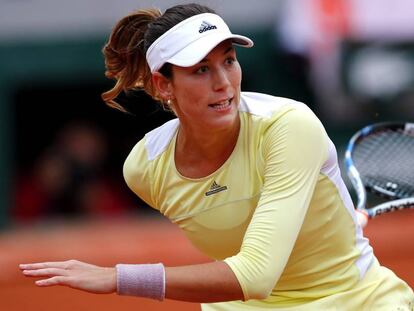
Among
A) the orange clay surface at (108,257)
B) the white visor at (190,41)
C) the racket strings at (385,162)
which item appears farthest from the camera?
the orange clay surface at (108,257)

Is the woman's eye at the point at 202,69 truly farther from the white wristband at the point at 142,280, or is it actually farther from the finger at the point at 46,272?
the finger at the point at 46,272

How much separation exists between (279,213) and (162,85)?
0.69 m

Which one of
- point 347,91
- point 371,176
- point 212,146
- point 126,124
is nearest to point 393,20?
point 347,91

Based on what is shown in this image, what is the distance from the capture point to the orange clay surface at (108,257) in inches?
314

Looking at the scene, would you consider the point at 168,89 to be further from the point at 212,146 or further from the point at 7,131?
the point at 7,131

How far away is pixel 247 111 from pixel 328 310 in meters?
0.76

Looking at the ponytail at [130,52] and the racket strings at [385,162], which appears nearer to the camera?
the ponytail at [130,52]

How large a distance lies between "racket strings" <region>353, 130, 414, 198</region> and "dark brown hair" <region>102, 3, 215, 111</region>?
150 centimetres

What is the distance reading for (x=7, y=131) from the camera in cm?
1216

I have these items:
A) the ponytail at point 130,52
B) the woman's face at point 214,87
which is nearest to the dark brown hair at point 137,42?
the ponytail at point 130,52

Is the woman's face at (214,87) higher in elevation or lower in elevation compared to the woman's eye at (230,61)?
lower

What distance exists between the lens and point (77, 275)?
3877 mm

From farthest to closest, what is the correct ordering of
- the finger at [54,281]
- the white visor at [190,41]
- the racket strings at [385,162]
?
the racket strings at [385,162] → the white visor at [190,41] → the finger at [54,281]

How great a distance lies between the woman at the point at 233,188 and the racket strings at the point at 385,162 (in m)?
1.33
